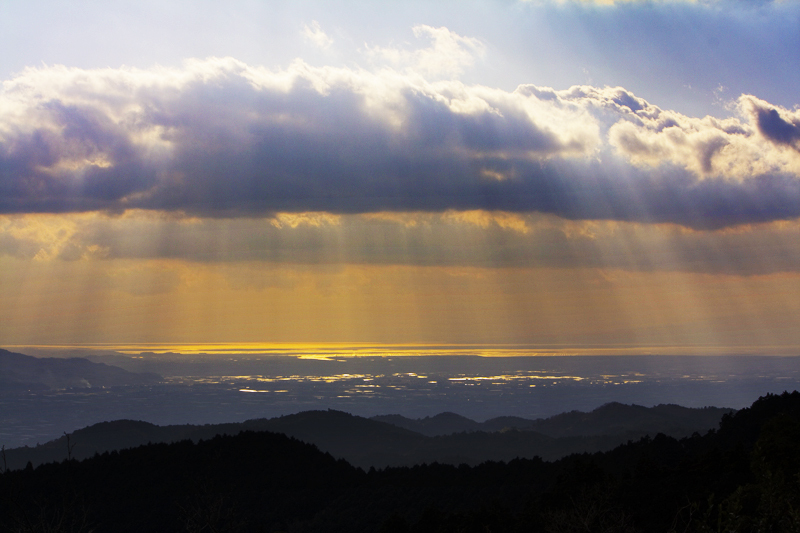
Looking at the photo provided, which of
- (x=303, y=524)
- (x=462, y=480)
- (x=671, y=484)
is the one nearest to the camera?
(x=671, y=484)

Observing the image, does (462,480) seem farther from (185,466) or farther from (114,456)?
(114,456)

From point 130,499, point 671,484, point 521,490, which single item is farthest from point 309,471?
point 671,484

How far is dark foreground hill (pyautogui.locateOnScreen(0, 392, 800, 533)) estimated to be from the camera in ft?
148

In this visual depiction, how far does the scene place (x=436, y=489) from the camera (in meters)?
134

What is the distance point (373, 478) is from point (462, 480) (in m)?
29.8

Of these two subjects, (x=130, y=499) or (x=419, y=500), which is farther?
(x=130, y=499)

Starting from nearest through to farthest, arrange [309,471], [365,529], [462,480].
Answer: [365,529], [462,480], [309,471]

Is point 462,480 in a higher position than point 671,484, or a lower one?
lower

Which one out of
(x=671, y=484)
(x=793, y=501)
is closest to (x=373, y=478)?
(x=671, y=484)

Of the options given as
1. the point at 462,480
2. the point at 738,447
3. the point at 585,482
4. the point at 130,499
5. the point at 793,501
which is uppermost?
the point at 793,501

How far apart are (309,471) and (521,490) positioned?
78.9 metres

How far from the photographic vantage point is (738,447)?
75.2m

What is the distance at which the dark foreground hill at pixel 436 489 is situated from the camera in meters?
45.2

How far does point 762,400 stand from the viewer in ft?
406
